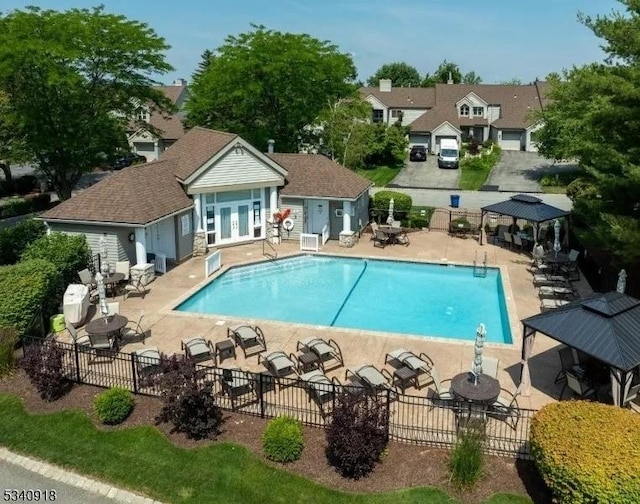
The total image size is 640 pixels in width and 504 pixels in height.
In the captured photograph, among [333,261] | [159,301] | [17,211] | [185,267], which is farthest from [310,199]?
[17,211]

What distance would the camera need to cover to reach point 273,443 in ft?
38.7

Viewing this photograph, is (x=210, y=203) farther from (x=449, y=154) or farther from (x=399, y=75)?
(x=399, y=75)

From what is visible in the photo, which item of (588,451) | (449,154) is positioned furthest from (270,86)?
(588,451)

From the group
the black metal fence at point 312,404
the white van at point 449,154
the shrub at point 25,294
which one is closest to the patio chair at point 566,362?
the black metal fence at point 312,404

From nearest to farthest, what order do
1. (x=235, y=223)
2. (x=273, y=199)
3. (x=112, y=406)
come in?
1. (x=112, y=406)
2. (x=235, y=223)
3. (x=273, y=199)

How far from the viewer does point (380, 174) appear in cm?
5556

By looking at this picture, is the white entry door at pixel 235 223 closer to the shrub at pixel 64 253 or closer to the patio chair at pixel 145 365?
the shrub at pixel 64 253

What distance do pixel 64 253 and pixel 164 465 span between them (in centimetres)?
1215

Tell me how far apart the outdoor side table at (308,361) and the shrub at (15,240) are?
13915mm

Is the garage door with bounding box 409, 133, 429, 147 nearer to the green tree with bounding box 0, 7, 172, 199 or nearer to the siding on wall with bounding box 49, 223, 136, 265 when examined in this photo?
the green tree with bounding box 0, 7, 172, 199

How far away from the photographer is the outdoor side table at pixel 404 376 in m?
14.3

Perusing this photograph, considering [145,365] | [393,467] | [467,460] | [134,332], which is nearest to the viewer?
[467,460]

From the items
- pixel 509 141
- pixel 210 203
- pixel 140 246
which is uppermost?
pixel 509 141

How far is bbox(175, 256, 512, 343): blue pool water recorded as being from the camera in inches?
→ 801
